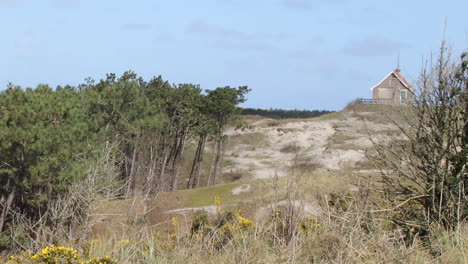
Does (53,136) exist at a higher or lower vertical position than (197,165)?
higher

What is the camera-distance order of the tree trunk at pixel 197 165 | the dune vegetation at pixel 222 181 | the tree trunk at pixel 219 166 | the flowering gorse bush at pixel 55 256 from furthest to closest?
1. the tree trunk at pixel 219 166
2. the tree trunk at pixel 197 165
3. the dune vegetation at pixel 222 181
4. the flowering gorse bush at pixel 55 256

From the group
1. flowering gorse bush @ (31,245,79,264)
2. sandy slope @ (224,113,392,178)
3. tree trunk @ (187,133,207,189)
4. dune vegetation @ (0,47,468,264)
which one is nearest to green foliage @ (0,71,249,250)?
dune vegetation @ (0,47,468,264)

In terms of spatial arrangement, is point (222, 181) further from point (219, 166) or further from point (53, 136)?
point (53, 136)

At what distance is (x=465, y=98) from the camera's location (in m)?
11.2

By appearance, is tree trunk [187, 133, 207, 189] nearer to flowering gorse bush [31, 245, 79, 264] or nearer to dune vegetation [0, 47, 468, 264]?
dune vegetation [0, 47, 468, 264]

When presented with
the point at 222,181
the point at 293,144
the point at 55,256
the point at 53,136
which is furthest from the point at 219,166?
the point at 55,256

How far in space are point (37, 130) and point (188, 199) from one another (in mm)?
9779

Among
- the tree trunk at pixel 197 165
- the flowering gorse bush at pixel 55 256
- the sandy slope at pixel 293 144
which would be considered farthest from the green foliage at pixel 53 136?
the sandy slope at pixel 293 144

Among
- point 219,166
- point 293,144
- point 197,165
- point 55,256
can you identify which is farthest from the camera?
point 293,144

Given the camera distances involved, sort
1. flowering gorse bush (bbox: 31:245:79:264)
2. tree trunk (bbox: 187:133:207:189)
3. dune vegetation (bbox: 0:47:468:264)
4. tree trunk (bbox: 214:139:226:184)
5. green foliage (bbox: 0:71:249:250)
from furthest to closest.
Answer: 1. tree trunk (bbox: 214:139:226:184)
2. tree trunk (bbox: 187:133:207:189)
3. green foliage (bbox: 0:71:249:250)
4. dune vegetation (bbox: 0:47:468:264)
5. flowering gorse bush (bbox: 31:245:79:264)

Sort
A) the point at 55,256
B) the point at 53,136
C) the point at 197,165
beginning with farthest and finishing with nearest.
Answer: the point at 197,165 → the point at 53,136 → the point at 55,256

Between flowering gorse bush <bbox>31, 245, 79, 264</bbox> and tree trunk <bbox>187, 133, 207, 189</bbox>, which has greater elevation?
flowering gorse bush <bbox>31, 245, 79, 264</bbox>

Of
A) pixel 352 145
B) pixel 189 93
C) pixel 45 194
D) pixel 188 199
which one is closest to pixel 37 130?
pixel 45 194

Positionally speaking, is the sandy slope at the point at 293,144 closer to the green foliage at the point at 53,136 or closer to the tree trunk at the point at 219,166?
the tree trunk at the point at 219,166
